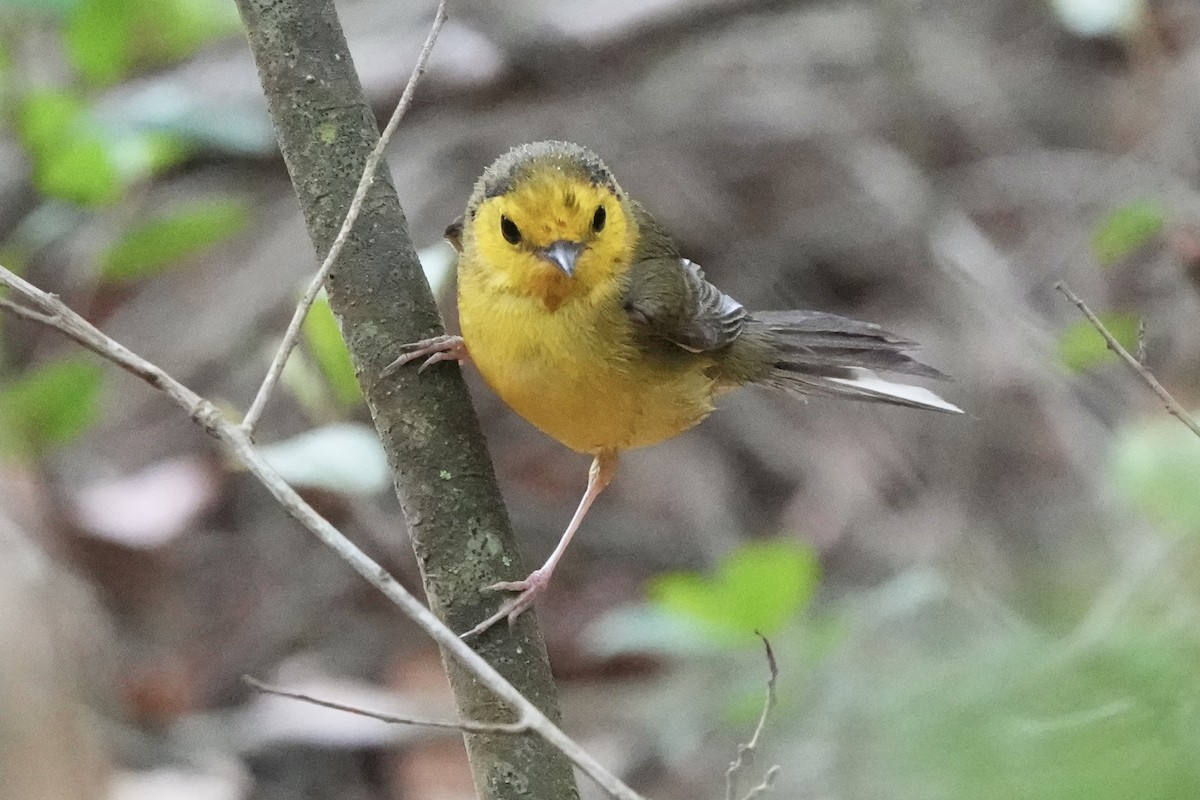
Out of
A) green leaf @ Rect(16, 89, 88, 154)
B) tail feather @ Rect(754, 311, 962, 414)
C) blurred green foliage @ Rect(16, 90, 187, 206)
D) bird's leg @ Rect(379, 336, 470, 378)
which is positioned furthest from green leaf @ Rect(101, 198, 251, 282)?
tail feather @ Rect(754, 311, 962, 414)

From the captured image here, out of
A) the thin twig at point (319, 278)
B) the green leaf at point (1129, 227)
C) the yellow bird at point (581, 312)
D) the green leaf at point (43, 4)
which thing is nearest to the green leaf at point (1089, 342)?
the green leaf at point (1129, 227)

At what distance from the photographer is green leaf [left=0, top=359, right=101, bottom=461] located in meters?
3.20

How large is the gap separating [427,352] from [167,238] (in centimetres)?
147

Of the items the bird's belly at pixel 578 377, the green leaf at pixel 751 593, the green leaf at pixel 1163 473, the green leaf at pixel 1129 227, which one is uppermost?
the green leaf at pixel 1129 227

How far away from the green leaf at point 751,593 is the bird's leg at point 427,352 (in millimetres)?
979

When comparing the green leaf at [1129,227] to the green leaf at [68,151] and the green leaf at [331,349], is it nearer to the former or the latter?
the green leaf at [331,349]

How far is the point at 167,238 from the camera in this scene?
3.44 meters

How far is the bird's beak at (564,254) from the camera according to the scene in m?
2.68

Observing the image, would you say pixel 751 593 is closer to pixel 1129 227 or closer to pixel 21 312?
pixel 1129 227

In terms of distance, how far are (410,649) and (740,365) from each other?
2104 mm

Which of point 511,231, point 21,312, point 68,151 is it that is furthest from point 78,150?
point 21,312

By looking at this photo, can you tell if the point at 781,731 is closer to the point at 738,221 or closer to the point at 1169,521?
the point at 1169,521

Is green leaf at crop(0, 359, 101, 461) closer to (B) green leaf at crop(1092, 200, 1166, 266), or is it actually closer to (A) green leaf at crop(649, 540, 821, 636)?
(A) green leaf at crop(649, 540, 821, 636)

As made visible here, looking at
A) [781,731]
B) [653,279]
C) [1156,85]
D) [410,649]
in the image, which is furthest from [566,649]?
[1156,85]
